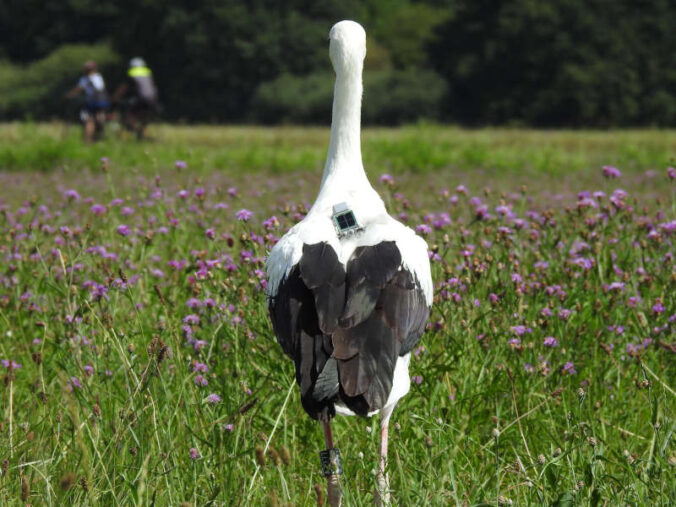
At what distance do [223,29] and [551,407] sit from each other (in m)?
56.9

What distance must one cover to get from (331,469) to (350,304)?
487 millimetres

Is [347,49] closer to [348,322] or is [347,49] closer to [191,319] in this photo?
[191,319]

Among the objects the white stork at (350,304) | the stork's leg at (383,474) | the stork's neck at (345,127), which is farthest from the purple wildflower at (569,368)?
the stork's neck at (345,127)

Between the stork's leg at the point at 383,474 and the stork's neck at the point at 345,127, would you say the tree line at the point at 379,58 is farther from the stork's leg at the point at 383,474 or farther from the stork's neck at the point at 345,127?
the stork's leg at the point at 383,474

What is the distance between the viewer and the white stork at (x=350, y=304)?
2.85 meters

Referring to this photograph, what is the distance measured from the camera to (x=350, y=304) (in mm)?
2969

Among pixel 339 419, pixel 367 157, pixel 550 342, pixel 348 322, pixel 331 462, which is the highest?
pixel 348 322

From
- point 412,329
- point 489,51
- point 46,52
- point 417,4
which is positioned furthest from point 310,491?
point 417,4

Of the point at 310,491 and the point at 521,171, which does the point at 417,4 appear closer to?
the point at 521,171

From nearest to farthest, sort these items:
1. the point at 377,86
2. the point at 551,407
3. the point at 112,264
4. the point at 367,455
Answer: the point at 367,455
the point at 551,407
the point at 112,264
the point at 377,86

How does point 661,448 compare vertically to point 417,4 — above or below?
below

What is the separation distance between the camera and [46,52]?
68.6 meters

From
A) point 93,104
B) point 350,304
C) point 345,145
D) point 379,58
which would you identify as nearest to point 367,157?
point 93,104

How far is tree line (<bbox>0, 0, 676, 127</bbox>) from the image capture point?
48438 millimetres
